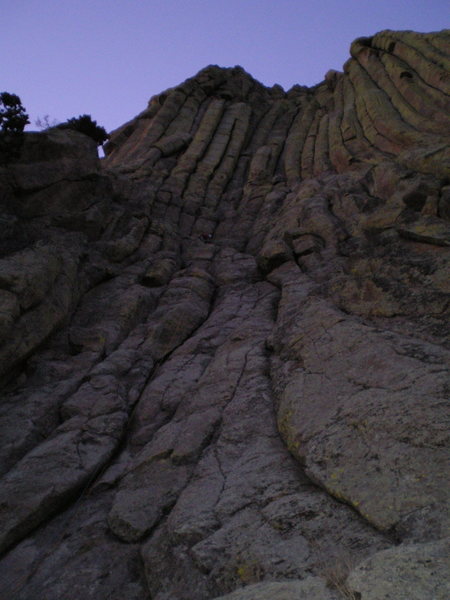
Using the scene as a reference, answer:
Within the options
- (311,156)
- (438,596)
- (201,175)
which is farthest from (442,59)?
(438,596)

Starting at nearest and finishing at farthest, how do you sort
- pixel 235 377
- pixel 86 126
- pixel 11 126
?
pixel 235 377 → pixel 11 126 → pixel 86 126

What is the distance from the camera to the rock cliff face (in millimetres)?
6680

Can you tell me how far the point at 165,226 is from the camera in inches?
1092

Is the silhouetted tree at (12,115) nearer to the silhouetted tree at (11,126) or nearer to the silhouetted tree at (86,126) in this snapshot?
the silhouetted tree at (11,126)

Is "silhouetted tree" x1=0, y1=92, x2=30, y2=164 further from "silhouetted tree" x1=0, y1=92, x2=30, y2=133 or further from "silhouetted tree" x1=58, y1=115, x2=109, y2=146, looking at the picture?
"silhouetted tree" x1=58, y1=115, x2=109, y2=146

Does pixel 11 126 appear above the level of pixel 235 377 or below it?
above

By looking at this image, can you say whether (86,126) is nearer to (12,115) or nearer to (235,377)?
(12,115)

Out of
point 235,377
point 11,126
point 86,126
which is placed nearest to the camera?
point 235,377

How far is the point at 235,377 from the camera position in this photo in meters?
13.4

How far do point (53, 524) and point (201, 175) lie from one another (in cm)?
3270

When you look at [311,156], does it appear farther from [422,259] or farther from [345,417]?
[345,417]

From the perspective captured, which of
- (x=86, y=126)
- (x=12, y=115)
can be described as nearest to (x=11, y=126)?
(x=12, y=115)

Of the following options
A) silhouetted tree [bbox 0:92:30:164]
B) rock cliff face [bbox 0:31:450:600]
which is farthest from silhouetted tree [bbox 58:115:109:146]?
silhouetted tree [bbox 0:92:30:164]

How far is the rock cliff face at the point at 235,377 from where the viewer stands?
6680mm
